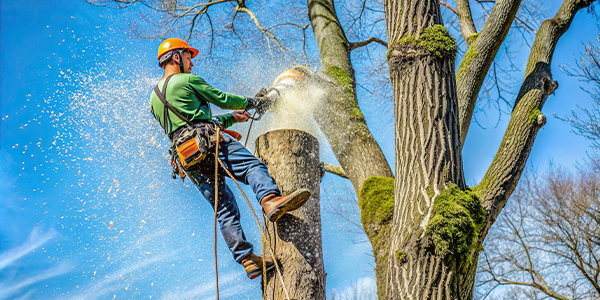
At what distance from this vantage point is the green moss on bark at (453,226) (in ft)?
8.02

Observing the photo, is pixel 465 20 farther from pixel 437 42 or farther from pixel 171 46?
pixel 171 46

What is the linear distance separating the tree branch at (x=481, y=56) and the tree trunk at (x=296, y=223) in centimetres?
187

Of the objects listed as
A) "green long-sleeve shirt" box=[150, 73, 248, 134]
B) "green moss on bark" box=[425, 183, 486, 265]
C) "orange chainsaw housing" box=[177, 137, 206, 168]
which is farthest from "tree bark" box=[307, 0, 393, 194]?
"orange chainsaw housing" box=[177, 137, 206, 168]

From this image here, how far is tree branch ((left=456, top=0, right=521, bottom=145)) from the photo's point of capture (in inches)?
160

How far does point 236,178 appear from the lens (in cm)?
310

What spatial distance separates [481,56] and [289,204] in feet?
9.52

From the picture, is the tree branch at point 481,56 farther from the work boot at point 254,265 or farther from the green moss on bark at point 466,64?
the work boot at point 254,265

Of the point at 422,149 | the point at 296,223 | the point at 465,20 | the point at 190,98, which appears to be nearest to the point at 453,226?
the point at 422,149

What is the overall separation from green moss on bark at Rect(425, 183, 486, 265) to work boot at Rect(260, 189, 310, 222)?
86 cm

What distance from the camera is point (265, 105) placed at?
3.72 metres

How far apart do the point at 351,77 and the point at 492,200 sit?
2.34m

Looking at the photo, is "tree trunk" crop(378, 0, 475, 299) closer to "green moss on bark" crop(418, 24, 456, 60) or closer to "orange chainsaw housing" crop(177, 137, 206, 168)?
"green moss on bark" crop(418, 24, 456, 60)

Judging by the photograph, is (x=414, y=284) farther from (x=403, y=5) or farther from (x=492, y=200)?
(x=403, y=5)

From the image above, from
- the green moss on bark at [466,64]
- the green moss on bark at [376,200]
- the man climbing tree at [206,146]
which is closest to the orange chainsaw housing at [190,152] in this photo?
the man climbing tree at [206,146]
